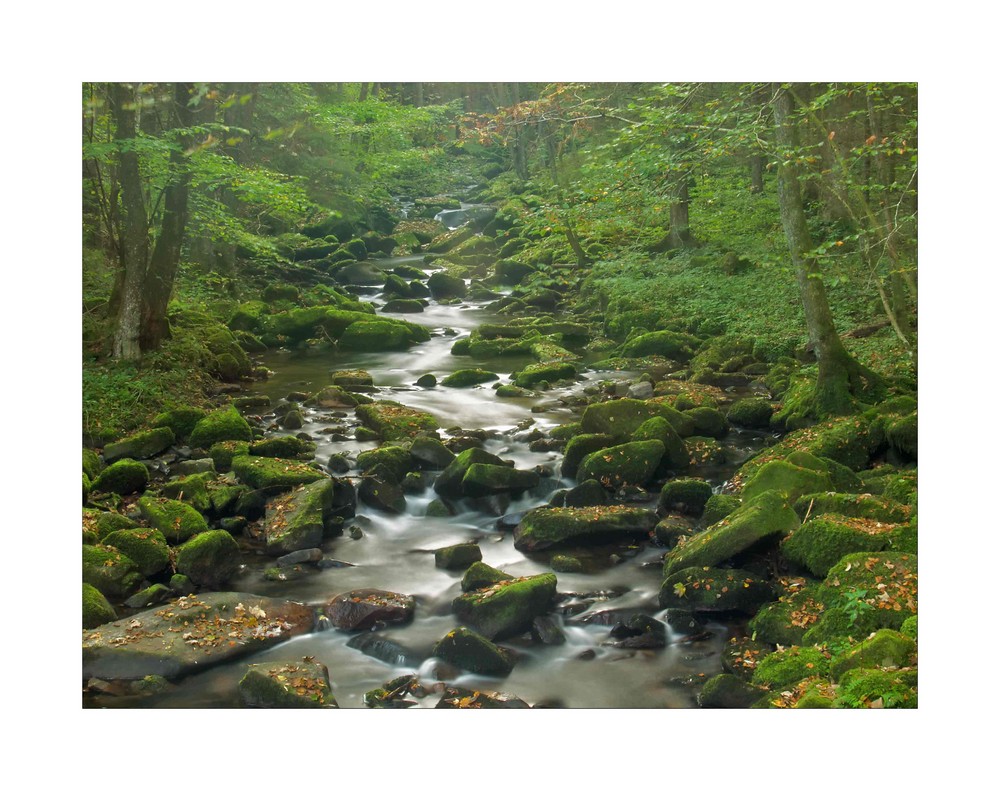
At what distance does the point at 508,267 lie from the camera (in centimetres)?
881

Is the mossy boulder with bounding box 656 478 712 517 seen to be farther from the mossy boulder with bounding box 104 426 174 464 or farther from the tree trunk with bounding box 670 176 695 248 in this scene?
the mossy boulder with bounding box 104 426 174 464

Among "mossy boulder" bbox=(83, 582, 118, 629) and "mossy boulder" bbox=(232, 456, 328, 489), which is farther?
"mossy boulder" bbox=(232, 456, 328, 489)

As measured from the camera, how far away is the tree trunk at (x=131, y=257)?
6.49 m

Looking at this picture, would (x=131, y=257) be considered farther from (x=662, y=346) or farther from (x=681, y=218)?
(x=662, y=346)

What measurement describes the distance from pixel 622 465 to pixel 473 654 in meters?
2.50

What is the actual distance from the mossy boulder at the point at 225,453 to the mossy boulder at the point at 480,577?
91.7 inches

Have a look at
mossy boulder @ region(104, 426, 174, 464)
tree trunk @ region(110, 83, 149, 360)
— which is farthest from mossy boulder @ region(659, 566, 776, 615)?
tree trunk @ region(110, 83, 149, 360)

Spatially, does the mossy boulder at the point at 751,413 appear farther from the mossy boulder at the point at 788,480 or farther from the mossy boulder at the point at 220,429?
the mossy boulder at the point at 220,429

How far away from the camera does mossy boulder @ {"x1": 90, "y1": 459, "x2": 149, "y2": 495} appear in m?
5.56

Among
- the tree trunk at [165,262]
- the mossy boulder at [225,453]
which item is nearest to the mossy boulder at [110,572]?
the mossy boulder at [225,453]

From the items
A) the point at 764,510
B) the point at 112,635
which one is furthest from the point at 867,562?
the point at 112,635

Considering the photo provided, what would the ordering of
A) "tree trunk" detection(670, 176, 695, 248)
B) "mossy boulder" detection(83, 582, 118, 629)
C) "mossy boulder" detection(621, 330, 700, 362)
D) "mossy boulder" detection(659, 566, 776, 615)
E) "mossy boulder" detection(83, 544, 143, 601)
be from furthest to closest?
"mossy boulder" detection(621, 330, 700, 362)
"tree trunk" detection(670, 176, 695, 248)
"mossy boulder" detection(83, 544, 143, 601)
"mossy boulder" detection(659, 566, 776, 615)
"mossy boulder" detection(83, 582, 118, 629)

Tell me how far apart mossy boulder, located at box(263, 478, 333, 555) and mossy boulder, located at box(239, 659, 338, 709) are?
1.30 metres
